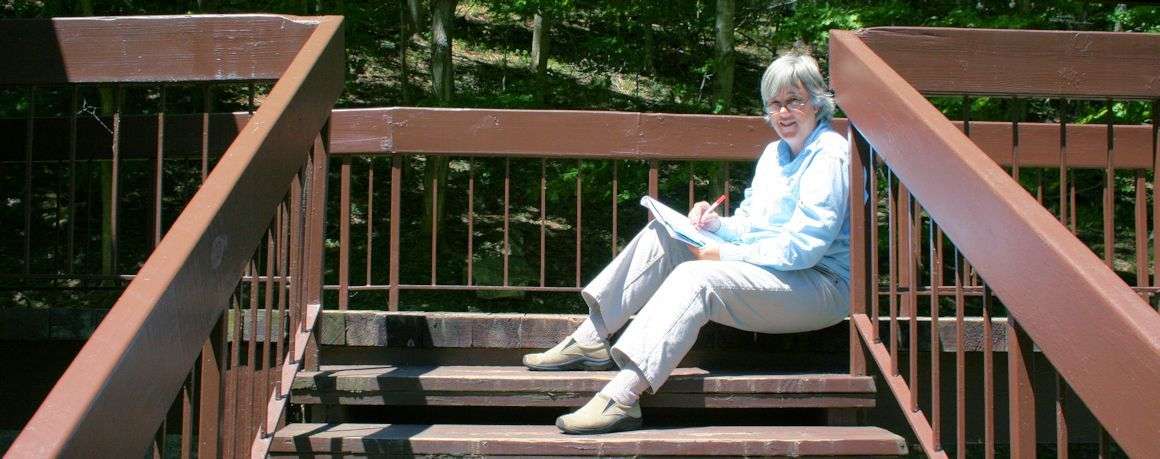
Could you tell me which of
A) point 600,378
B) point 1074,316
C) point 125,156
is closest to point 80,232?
point 125,156

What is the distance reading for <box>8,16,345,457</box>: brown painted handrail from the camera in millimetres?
1593

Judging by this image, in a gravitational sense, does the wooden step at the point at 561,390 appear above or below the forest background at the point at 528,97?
below

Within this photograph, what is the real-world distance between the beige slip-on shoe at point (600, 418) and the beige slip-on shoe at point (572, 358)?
382 millimetres

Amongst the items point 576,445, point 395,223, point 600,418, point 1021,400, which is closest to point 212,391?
point 576,445

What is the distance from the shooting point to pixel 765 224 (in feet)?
11.7

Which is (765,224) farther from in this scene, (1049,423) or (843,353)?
(1049,423)

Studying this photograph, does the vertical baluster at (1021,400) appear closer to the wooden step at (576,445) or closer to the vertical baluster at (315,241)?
the wooden step at (576,445)

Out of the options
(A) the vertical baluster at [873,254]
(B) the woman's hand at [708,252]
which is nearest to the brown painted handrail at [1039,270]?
(A) the vertical baluster at [873,254]

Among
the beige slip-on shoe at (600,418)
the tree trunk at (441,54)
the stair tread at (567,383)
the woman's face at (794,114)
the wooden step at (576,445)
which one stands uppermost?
the tree trunk at (441,54)

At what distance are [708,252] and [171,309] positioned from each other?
202cm

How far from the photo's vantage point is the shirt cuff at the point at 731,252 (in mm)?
3477

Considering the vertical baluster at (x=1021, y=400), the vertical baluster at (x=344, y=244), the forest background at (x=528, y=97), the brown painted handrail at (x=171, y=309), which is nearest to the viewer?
the brown painted handrail at (x=171, y=309)

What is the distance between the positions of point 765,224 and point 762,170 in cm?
25

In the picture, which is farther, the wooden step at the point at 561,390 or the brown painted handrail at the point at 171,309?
the wooden step at the point at 561,390
